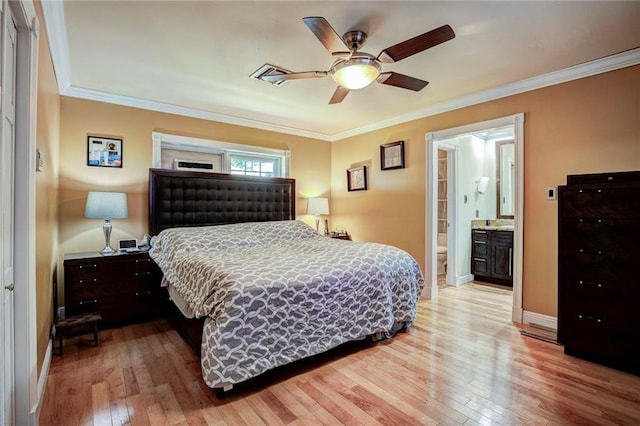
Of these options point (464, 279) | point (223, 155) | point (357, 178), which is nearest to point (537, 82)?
point (357, 178)

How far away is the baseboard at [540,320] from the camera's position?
3.01 metres

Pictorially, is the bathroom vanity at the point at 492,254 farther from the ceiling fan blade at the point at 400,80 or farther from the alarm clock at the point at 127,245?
the alarm clock at the point at 127,245

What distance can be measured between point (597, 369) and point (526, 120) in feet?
7.58

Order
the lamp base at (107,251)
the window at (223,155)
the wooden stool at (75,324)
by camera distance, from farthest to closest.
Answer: the window at (223,155) < the lamp base at (107,251) < the wooden stool at (75,324)

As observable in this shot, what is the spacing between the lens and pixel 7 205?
1.47 metres

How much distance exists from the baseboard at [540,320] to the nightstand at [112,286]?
12.9 feet

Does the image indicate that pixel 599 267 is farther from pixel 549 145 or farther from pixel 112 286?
pixel 112 286

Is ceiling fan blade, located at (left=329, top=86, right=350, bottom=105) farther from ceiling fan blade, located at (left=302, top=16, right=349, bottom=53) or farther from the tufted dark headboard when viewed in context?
the tufted dark headboard

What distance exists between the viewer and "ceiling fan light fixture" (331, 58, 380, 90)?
7.11 ft

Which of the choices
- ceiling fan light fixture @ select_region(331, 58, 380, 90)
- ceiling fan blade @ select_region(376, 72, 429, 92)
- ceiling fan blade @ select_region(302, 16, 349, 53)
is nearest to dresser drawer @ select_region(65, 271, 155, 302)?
ceiling fan light fixture @ select_region(331, 58, 380, 90)

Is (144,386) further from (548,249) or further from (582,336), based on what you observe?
(548,249)

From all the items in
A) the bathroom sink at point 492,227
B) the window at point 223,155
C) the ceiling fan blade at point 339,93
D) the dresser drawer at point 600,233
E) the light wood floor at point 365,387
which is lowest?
the light wood floor at point 365,387

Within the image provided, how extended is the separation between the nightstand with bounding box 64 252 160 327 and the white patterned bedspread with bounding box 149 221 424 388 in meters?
0.24

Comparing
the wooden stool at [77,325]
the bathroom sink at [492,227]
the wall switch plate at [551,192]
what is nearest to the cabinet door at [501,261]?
the bathroom sink at [492,227]
